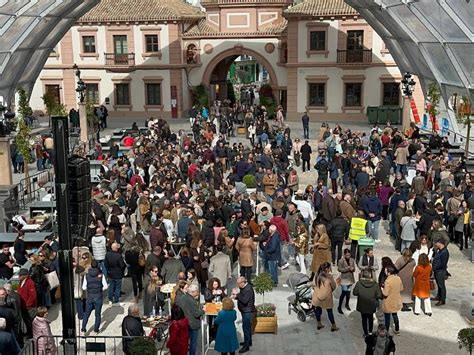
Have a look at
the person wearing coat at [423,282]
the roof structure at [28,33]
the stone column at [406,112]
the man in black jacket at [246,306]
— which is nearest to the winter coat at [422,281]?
the person wearing coat at [423,282]

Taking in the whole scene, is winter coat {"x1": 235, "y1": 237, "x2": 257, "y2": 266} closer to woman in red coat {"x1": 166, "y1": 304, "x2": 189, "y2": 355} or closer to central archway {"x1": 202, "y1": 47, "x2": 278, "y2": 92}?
woman in red coat {"x1": 166, "y1": 304, "x2": 189, "y2": 355}

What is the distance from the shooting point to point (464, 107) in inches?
1115

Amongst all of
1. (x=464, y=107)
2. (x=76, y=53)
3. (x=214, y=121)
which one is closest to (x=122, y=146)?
(x=214, y=121)

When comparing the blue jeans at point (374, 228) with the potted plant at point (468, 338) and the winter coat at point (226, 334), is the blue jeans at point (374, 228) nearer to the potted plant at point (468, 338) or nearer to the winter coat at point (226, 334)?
the potted plant at point (468, 338)

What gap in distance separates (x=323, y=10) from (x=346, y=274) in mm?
30204

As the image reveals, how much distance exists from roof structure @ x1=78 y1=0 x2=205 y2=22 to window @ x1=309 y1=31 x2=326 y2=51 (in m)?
8.65

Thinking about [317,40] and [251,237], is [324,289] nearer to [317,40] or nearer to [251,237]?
[251,237]

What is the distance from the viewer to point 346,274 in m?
12.8

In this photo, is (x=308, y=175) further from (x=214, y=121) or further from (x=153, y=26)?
(x=153, y=26)

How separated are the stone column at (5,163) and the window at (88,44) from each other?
2570cm

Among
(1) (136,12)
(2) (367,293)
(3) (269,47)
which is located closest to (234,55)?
(3) (269,47)

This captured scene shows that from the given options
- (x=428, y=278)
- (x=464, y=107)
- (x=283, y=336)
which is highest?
(x=464, y=107)

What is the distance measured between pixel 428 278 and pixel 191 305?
15.3ft

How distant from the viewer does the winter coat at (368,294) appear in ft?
37.9
